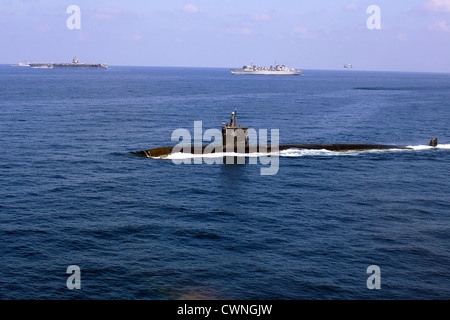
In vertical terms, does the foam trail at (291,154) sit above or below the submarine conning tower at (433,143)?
below

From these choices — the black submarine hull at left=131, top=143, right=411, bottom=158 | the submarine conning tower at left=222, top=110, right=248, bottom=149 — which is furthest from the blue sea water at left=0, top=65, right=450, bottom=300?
the submarine conning tower at left=222, top=110, right=248, bottom=149

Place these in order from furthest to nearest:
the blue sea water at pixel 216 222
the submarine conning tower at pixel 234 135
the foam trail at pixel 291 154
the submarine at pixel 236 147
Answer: the submarine conning tower at pixel 234 135 → the submarine at pixel 236 147 → the foam trail at pixel 291 154 → the blue sea water at pixel 216 222

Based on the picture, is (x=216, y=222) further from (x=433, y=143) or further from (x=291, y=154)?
(x=433, y=143)

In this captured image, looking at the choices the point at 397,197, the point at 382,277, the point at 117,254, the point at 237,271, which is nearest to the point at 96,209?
the point at 117,254

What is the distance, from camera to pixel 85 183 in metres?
58.8

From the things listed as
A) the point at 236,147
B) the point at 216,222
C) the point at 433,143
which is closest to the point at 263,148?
the point at 236,147

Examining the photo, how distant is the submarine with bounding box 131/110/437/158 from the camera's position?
249 ft

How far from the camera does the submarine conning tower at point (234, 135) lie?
76.1m

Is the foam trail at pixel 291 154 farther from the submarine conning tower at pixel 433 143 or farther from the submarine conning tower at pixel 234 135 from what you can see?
the submarine conning tower at pixel 433 143

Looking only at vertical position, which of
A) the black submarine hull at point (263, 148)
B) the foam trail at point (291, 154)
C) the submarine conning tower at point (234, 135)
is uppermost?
the submarine conning tower at point (234, 135)

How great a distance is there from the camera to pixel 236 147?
77.9 m

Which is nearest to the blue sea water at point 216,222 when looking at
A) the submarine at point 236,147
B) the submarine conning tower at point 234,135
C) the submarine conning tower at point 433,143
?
the submarine conning tower at point 433,143

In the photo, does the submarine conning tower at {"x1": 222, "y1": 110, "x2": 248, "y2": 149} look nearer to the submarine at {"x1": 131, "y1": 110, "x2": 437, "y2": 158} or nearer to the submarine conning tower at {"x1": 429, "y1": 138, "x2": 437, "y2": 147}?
the submarine at {"x1": 131, "y1": 110, "x2": 437, "y2": 158}
